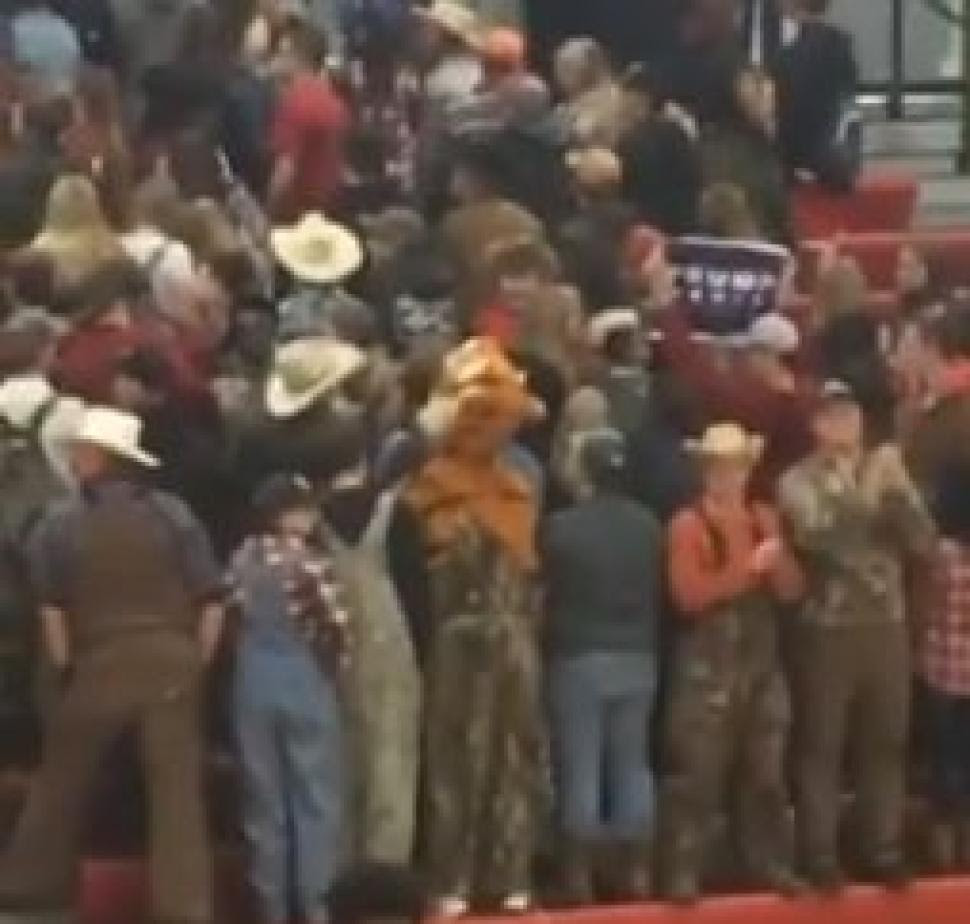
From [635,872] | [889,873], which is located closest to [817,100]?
[889,873]

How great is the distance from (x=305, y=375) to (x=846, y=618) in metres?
1.98

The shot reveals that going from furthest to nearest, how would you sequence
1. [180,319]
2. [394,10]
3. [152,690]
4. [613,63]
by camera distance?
1. [613,63]
2. [394,10]
3. [180,319]
4. [152,690]

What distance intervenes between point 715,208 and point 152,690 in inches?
168

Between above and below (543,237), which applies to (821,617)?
below

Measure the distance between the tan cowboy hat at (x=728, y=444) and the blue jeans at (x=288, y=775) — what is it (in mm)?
1487

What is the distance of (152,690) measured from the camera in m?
13.4

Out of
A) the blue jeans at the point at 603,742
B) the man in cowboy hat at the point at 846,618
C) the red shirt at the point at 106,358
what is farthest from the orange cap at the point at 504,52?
the blue jeans at the point at 603,742

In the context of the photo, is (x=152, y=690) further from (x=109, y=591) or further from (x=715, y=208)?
(x=715, y=208)

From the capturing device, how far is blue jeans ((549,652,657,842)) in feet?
45.6

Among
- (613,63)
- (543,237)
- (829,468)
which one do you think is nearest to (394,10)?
(613,63)

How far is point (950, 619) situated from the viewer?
14.4m

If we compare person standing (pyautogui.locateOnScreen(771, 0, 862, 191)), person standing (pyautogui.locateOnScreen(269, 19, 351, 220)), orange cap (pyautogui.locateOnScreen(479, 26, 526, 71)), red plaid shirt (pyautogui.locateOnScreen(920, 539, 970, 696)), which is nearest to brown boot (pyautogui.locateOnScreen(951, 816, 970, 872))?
red plaid shirt (pyautogui.locateOnScreen(920, 539, 970, 696))

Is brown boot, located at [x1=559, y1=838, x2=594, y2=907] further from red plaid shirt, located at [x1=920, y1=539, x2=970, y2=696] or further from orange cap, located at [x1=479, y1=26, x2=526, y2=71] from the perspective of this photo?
orange cap, located at [x1=479, y1=26, x2=526, y2=71]

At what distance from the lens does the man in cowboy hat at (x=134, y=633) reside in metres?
13.4
